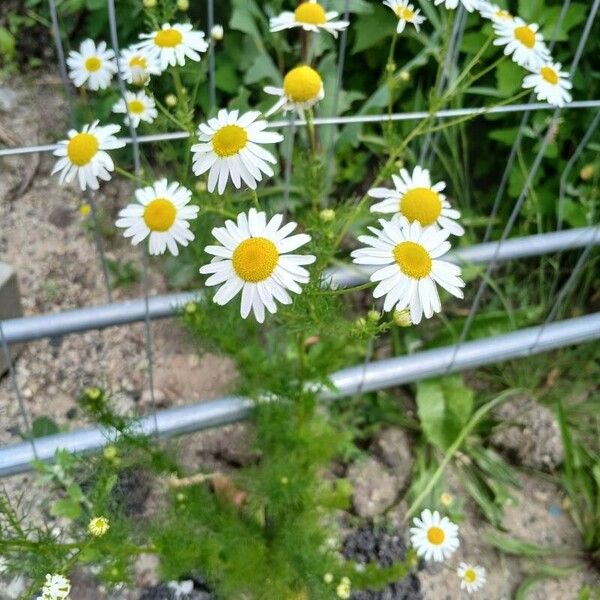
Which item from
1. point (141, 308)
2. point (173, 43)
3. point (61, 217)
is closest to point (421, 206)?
point (173, 43)

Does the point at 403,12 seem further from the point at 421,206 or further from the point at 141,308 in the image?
the point at 141,308

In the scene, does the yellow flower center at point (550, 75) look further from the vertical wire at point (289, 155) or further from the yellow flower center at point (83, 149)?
the yellow flower center at point (83, 149)

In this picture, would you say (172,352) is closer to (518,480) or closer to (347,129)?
(347,129)

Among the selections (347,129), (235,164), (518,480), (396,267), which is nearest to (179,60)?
(235,164)

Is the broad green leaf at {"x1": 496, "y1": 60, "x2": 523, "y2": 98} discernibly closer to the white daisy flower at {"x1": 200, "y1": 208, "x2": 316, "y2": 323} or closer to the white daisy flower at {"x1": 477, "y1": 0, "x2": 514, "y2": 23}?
the white daisy flower at {"x1": 477, "y1": 0, "x2": 514, "y2": 23}

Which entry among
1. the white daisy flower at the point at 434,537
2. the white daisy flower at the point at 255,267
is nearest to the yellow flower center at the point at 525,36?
the white daisy flower at the point at 255,267
